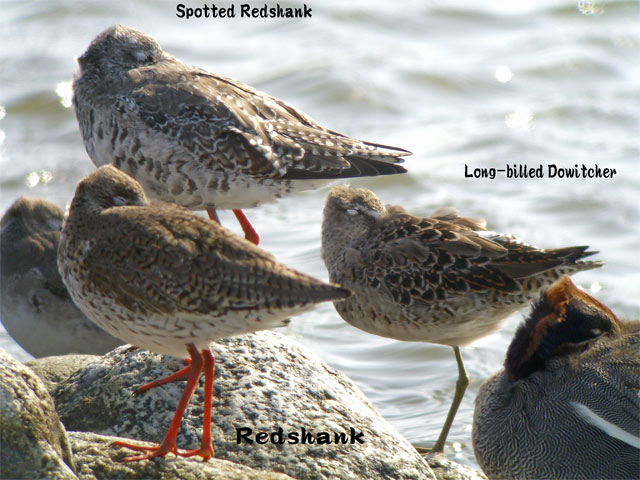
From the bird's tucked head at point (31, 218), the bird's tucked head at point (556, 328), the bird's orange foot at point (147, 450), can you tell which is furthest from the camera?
the bird's tucked head at point (31, 218)

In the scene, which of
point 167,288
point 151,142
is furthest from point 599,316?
point 151,142

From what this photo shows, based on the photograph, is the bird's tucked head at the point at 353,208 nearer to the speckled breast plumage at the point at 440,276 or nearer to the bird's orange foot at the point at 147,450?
the speckled breast plumage at the point at 440,276

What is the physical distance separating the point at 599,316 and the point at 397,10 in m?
14.5

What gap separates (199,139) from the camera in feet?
24.8

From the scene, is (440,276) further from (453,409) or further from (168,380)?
(168,380)

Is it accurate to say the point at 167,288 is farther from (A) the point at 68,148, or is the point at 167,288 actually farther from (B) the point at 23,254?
(A) the point at 68,148

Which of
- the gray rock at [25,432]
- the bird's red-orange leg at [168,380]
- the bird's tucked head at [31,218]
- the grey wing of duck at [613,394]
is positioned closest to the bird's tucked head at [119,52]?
the bird's tucked head at [31,218]

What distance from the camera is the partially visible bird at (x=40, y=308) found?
26.6 feet

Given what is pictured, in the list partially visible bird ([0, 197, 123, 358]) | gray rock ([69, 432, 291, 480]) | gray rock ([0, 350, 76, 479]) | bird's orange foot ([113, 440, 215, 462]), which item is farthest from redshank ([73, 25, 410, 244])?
gray rock ([0, 350, 76, 479])

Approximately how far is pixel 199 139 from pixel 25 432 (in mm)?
3485

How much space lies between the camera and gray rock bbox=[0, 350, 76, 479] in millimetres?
4551

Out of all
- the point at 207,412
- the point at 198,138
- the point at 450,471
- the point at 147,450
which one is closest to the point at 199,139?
the point at 198,138

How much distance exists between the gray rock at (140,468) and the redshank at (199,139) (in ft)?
8.70

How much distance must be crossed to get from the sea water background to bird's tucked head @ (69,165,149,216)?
158 inches
